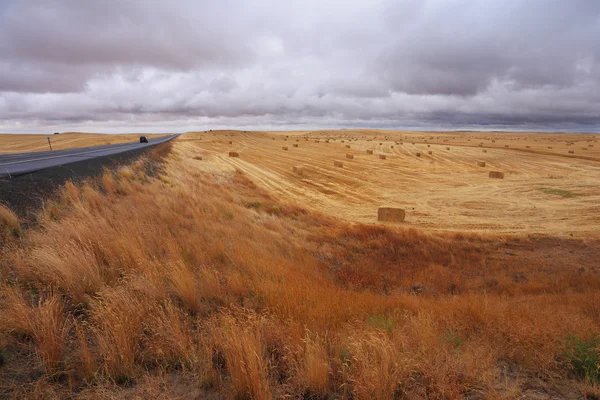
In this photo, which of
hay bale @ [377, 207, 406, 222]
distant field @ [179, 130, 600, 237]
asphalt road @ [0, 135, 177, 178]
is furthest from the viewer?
hay bale @ [377, 207, 406, 222]

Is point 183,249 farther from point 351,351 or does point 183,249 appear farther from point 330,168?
point 330,168

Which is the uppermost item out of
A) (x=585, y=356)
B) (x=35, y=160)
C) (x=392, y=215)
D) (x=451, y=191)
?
(x=35, y=160)

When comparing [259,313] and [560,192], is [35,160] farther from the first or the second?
[560,192]

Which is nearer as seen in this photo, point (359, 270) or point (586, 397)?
point (586, 397)

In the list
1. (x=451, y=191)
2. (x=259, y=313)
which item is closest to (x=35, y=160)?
(x=259, y=313)

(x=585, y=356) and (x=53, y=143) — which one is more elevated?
(x=53, y=143)

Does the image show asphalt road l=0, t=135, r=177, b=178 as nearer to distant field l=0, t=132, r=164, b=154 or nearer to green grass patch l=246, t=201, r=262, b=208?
green grass patch l=246, t=201, r=262, b=208

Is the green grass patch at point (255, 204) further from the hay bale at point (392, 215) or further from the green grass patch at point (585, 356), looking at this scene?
the green grass patch at point (585, 356)

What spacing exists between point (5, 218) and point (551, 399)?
29.4 ft

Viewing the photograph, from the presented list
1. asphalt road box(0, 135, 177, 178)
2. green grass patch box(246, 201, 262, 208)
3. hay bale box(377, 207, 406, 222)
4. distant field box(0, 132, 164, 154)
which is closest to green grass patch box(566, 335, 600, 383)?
hay bale box(377, 207, 406, 222)

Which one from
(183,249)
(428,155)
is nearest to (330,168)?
(428,155)

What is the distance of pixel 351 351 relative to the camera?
3.08 meters

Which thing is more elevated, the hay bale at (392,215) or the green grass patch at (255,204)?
the green grass patch at (255,204)

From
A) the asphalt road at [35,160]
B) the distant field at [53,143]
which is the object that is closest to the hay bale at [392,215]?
the asphalt road at [35,160]
